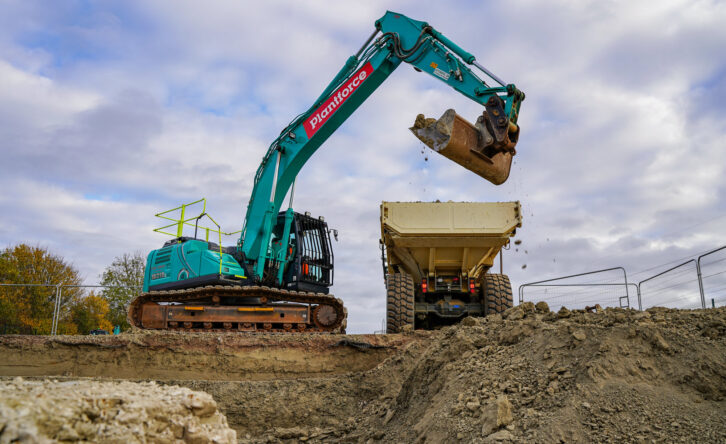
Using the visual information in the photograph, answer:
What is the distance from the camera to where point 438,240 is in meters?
10.4

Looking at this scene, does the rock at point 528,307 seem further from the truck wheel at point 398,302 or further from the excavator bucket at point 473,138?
the truck wheel at point 398,302

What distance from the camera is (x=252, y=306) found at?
11.0 m

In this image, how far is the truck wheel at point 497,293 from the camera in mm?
10602

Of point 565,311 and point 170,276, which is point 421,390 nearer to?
point 565,311

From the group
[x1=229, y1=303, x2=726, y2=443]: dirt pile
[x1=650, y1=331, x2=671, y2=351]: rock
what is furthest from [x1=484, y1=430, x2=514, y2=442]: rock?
[x1=650, y1=331, x2=671, y2=351]: rock

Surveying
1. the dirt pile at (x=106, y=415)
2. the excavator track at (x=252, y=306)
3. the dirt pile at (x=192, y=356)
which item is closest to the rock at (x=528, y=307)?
the dirt pile at (x=192, y=356)

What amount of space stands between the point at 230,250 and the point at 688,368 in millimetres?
9368

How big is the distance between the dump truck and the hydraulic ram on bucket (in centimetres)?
266

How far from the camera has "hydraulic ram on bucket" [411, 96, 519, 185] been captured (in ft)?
24.3

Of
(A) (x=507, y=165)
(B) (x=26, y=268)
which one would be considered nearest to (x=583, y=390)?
(A) (x=507, y=165)

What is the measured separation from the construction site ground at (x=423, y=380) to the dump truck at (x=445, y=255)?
157 cm

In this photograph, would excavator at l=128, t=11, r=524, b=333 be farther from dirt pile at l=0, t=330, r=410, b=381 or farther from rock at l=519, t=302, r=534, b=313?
rock at l=519, t=302, r=534, b=313

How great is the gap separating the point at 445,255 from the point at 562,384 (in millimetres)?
6415

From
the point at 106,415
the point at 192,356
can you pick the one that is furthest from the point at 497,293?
the point at 106,415
